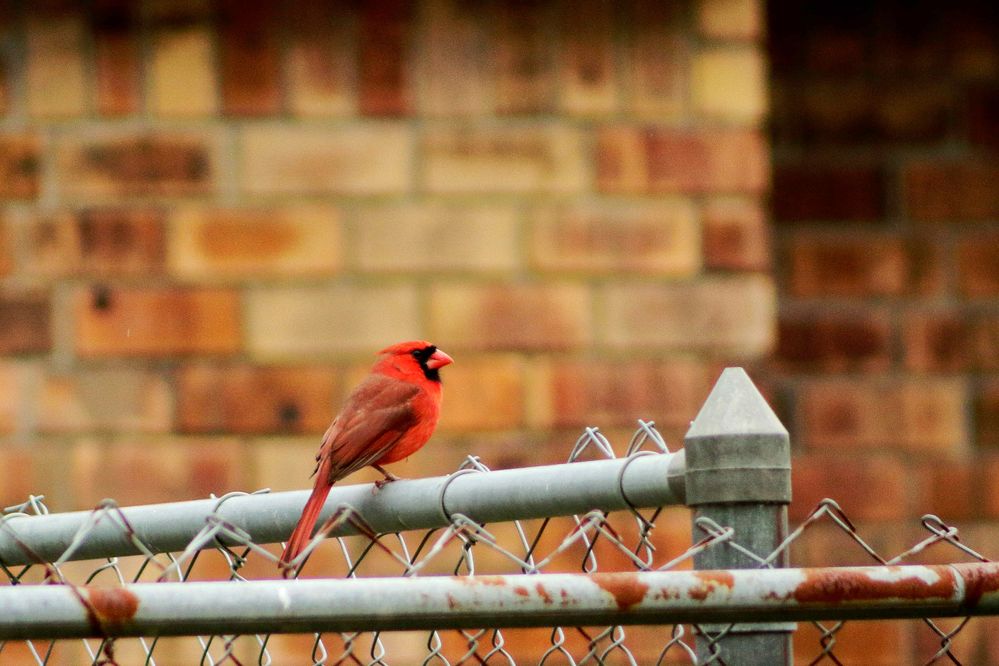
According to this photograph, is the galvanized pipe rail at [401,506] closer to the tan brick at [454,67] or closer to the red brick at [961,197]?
the tan brick at [454,67]

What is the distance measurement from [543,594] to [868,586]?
1.31 ft

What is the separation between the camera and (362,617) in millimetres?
1828

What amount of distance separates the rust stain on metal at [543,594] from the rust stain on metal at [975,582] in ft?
1.72

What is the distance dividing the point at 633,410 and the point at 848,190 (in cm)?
144

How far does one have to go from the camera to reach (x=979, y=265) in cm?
536

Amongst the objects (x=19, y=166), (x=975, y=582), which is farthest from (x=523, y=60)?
(x=975, y=582)

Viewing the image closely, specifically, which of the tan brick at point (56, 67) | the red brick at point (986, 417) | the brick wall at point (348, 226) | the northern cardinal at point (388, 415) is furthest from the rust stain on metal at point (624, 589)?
the red brick at point (986, 417)

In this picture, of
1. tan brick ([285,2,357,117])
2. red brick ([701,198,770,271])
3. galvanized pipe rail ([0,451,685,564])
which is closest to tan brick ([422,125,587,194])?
tan brick ([285,2,357,117])

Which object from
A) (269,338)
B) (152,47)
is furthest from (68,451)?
(152,47)

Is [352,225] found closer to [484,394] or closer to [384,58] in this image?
[384,58]

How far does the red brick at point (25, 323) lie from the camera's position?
14.1 feet

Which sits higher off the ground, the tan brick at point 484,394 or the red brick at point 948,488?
the tan brick at point 484,394

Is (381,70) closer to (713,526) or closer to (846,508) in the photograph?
(846,508)

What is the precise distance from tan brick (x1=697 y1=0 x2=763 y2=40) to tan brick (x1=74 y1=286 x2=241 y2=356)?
1.52 m
